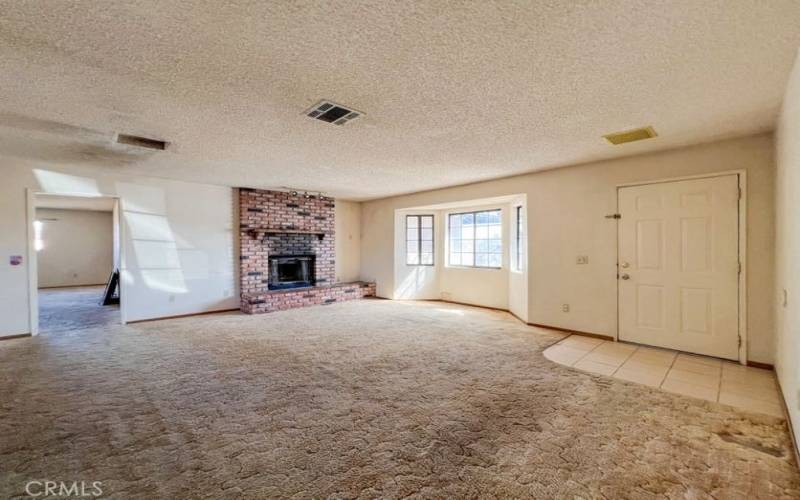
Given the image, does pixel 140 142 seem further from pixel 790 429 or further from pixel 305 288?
pixel 790 429

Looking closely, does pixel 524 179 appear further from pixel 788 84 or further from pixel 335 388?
pixel 335 388

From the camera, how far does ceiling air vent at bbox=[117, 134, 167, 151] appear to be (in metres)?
3.46

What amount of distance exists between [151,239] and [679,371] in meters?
7.33

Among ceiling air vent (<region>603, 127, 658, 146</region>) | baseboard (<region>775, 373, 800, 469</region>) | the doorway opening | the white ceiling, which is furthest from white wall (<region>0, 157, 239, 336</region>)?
baseboard (<region>775, 373, 800, 469</region>)

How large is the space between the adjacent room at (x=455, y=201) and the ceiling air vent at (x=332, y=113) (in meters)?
0.03

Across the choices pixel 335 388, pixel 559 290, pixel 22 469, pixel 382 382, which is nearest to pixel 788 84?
pixel 559 290

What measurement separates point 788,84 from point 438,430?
11.0 feet

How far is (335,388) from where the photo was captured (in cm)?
292

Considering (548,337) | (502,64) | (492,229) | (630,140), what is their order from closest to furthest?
(502,64) < (630,140) < (548,337) < (492,229)

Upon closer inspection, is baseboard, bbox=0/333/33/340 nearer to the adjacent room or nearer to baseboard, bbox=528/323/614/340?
the adjacent room

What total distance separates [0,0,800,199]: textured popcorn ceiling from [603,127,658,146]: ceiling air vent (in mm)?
154

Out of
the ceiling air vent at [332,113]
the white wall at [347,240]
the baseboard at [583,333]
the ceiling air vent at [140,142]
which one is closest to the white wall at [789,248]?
the baseboard at [583,333]

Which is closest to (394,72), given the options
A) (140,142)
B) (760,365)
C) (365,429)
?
(365,429)

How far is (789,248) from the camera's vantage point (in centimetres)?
246
